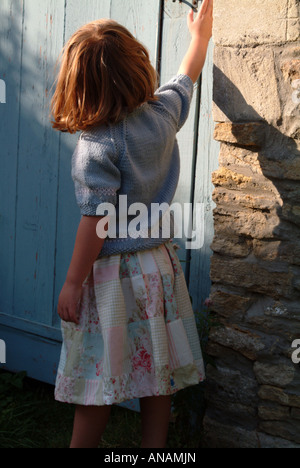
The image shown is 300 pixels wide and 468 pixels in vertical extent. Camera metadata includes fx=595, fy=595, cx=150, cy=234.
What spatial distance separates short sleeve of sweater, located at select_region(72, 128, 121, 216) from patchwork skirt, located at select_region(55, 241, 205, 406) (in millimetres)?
235

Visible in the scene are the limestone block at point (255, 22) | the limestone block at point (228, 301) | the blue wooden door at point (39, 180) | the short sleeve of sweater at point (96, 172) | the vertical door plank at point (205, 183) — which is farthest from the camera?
the blue wooden door at point (39, 180)

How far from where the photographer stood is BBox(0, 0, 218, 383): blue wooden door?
251cm

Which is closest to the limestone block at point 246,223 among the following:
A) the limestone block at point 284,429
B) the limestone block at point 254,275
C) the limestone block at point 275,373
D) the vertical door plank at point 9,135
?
the limestone block at point 254,275

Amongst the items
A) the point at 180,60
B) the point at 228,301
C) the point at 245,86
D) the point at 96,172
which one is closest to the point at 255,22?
the point at 245,86

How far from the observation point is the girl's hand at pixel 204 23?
2166mm

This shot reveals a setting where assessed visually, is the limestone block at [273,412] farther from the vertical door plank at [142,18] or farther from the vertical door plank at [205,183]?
the vertical door plank at [142,18]

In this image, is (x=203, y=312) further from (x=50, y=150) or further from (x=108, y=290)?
(x=50, y=150)

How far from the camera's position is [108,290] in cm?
193

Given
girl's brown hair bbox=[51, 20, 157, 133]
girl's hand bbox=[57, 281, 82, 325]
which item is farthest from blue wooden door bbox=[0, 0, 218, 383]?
girl's hand bbox=[57, 281, 82, 325]

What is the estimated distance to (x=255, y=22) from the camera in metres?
1.98

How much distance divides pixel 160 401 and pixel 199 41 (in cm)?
130

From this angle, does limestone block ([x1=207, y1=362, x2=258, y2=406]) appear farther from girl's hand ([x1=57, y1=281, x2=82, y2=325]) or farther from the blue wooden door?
girl's hand ([x1=57, y1=281, x2=82, y2=325])

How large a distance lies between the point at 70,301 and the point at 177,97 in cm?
79
